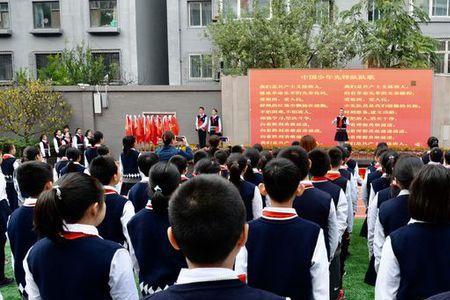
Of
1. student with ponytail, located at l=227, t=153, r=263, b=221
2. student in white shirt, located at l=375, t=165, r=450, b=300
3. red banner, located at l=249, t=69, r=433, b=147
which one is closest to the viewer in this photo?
student in white shirt, located at l=375, t=165, r=450, b=300

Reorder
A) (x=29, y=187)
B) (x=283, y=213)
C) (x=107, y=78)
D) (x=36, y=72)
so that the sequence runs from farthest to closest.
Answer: (x=36, y=72) < (x=107, y=78) < (x=29, y=187) < (x=283, y=213)

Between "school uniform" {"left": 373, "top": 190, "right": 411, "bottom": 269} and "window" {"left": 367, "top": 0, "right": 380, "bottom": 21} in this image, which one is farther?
"window" {"left": 367, "top": 0, "right": 380, "bottom": 21}

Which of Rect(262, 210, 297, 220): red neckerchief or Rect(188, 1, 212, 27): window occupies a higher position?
Rect(188, 1, 212, 27): window

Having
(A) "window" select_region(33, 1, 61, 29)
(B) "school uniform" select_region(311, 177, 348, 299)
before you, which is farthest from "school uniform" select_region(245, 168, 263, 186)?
(A) "window" select_region(33, 1, 61, 29)

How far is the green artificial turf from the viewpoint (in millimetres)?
4250

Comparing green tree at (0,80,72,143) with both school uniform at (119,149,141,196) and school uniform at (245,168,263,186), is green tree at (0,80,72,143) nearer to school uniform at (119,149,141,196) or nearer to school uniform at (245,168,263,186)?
school uniform at (119,149,141,196)

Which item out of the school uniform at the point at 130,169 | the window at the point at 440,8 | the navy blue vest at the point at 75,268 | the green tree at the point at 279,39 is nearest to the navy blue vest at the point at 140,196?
the navy blue vest at the point at 75,268

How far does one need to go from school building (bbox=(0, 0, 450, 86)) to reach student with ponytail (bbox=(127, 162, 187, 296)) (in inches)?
585

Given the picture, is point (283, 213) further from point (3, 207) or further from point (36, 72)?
point (36, 72)

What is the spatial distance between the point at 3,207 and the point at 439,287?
3.79 metres

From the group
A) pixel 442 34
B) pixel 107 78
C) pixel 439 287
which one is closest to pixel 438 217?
pixel 439 287

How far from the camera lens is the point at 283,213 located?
2.16m

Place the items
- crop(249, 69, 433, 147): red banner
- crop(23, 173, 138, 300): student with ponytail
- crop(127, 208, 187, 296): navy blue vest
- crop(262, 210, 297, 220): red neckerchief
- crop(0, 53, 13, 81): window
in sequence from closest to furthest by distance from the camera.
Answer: crop(23, 173, 138, 300): student with ponytail, crop(262, 210, 297, 220): red neckerchief, crop(127, 208, 187, 296): navy blue vest, crop(249, 69, 433, 147): red banner, crop(0, 53, 13, 81): window

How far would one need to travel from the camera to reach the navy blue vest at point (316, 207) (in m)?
2.91
